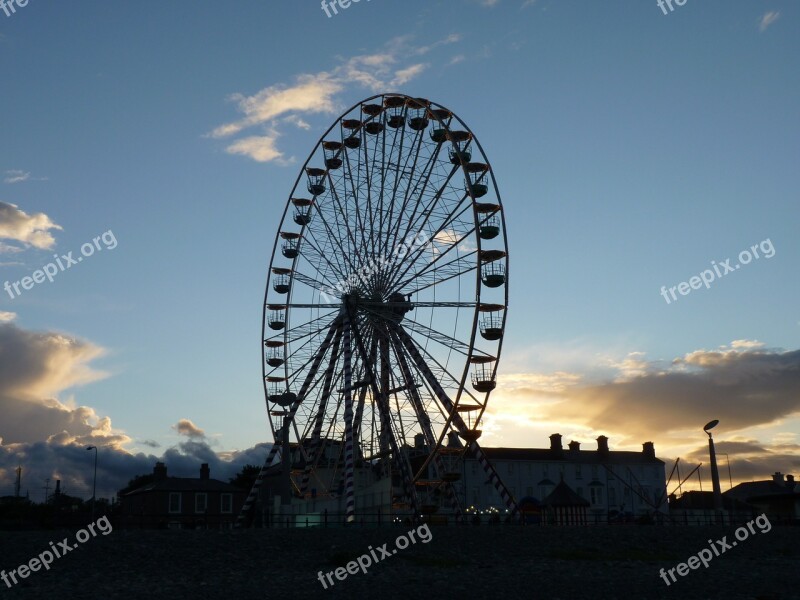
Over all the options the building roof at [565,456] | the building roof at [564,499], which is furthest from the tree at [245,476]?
the building roof at [564,499]

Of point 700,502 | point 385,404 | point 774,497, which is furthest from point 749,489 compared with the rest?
point 385,404

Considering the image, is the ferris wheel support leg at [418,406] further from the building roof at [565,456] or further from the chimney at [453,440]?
the building roof at [565,456]

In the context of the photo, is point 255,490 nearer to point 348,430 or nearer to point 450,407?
point 348,430

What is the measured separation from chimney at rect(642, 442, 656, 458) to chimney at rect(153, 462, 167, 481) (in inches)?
1946

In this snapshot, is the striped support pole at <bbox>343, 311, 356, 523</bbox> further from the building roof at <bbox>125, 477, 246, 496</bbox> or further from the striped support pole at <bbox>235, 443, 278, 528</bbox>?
the building roof at <bbox>125, 477, 246, 496</bbox>

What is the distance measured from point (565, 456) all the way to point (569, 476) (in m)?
2.17

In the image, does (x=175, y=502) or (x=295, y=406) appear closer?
(x=295, y=406)

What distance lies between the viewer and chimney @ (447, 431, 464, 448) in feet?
146

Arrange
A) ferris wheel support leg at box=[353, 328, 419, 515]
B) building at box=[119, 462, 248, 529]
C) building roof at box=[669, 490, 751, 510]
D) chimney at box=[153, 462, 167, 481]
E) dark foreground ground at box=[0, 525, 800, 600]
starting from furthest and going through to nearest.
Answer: building roof at box=[669, 490, 751, 510] → chimney at box=[153, 462, 167, 481] → building at box=[119, 462, 248, 529] → ferris wheel support leg at box=[353, 328, 419, 515] → dark foreground ground at box=[0, 525, 800, 600]

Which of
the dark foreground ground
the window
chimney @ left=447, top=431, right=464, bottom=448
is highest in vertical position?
chimney @ left=447, top=431, right=464, bottom=448

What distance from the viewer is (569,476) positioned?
92.2 metres

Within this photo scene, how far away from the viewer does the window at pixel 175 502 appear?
232ft

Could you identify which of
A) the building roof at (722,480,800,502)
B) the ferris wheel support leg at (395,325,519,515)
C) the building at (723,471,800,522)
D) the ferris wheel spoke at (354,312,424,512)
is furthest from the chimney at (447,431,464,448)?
the building roof at (722,480,800,502)

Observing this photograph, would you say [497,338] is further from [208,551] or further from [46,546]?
[46,546]
